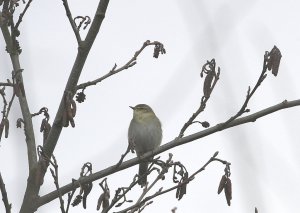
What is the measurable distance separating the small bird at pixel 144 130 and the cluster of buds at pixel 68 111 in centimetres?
318

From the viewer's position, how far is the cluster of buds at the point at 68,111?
286 centimetres

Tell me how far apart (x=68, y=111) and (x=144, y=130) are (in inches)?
143

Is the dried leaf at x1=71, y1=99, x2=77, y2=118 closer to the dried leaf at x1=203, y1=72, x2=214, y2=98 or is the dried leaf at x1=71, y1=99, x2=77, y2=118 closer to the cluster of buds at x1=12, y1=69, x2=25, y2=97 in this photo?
the cluster of buds at x1=12, y1=69, x2=25, y2=97

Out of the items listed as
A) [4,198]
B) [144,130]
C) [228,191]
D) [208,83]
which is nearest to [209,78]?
[208,83]

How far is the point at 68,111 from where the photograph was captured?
2861 millimetres

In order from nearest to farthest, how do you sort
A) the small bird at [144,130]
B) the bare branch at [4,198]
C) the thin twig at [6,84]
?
the bare branch at [4,198] → the thin twig at [6,84] → the small bird at [144,130]

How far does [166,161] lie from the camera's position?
3.46m

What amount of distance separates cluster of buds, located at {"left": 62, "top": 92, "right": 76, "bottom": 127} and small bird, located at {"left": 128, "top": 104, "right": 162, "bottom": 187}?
125 inches

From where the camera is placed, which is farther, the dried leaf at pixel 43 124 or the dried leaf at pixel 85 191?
the dried leaf at pixel 43 124

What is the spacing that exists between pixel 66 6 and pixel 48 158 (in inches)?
31.8

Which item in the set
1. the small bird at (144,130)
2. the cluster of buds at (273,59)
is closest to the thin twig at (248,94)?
the cluster of buds at (273,59)

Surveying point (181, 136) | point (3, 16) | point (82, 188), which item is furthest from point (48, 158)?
point (3, 16)

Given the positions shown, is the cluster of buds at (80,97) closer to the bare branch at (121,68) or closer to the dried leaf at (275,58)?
the bare branch at (121,68)

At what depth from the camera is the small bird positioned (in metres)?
6.29
